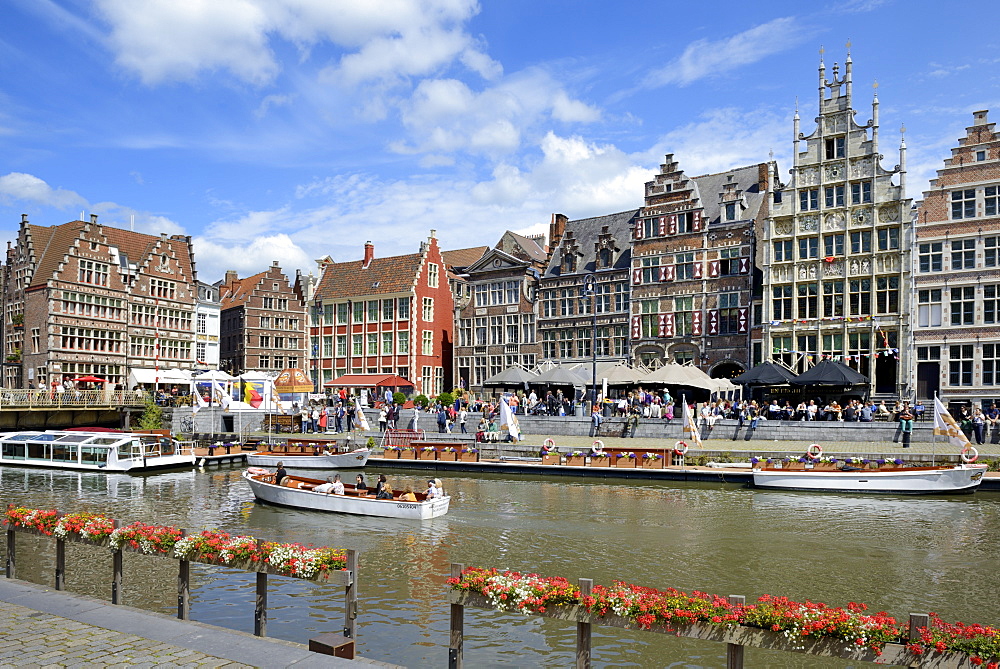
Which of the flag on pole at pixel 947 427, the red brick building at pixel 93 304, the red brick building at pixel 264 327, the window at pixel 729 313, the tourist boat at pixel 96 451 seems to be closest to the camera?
the flag on pole at pixel 947 427

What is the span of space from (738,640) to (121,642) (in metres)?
6.94

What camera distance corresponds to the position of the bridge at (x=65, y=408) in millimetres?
46344

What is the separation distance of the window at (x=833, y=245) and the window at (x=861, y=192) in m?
2.10

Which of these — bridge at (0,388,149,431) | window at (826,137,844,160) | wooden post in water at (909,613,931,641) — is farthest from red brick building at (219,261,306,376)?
wooden post in water at (909,613,931,641)

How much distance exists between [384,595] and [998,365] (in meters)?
37.4

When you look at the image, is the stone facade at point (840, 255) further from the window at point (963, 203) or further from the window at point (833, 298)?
the window at point (963, 203)

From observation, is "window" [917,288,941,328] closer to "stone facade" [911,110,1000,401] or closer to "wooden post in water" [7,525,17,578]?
"stone facade" [911,110,1000,401]

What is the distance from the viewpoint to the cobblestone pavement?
27.5ft

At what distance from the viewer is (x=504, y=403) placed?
34500 mm

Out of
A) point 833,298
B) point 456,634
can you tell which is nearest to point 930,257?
point 833,298

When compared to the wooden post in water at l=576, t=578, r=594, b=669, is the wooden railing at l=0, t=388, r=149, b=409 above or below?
above

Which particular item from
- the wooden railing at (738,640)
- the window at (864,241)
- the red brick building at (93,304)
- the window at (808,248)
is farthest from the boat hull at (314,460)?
the window at (864,241)

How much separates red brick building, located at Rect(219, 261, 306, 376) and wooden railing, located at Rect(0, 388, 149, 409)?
53.7ft

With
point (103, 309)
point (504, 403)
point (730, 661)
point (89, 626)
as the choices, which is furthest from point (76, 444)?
point (730, 661)
